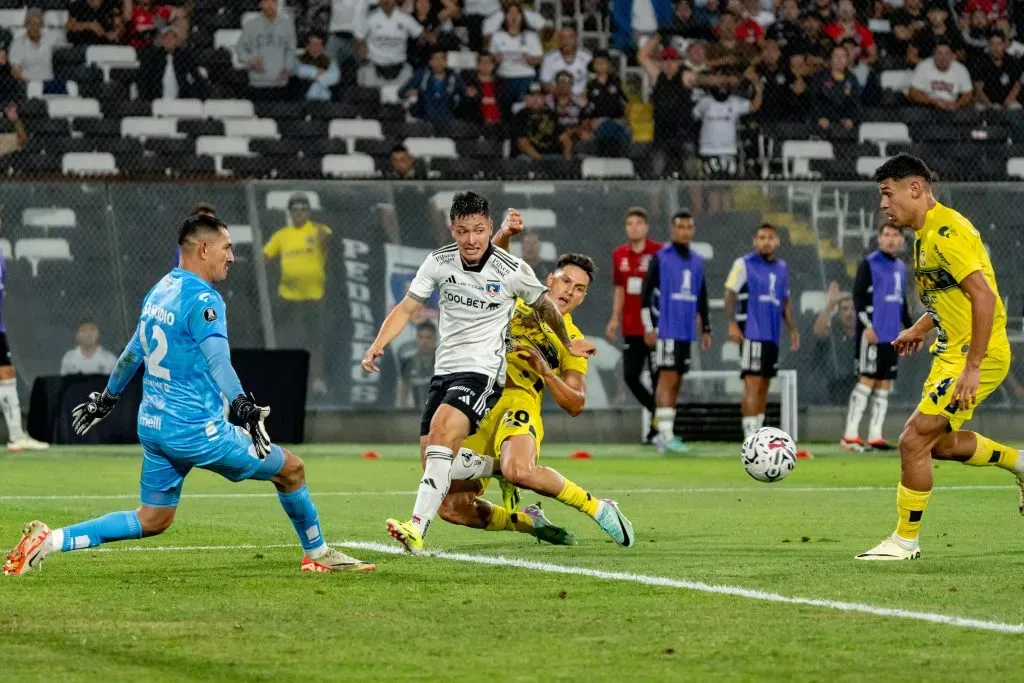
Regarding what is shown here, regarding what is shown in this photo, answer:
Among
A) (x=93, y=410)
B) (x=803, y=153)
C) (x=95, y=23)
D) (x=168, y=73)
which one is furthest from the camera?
(x=803, y=153)

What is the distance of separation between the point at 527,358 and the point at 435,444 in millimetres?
958

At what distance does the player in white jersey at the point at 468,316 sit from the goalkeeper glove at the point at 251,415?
1.54 m

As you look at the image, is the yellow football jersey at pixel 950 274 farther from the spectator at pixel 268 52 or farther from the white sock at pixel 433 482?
the spectator at pixel 268 52

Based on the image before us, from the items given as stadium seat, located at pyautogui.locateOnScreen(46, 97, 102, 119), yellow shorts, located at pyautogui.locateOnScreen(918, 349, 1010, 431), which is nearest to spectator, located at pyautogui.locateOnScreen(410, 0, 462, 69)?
stadium seat, located at pyautogui.locateOnScreen(46, 97, 102, 119)

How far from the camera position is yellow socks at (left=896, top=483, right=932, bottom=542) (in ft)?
28.6

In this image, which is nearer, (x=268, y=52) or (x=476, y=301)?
(x=476, y=301)

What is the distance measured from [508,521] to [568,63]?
47.7 ft

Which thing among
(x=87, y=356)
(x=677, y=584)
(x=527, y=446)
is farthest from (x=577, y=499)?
(x=87, y=356)

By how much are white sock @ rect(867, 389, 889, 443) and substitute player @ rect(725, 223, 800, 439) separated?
119 centimetres

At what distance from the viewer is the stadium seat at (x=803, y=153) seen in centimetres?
2286

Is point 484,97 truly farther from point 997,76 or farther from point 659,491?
point 659,491

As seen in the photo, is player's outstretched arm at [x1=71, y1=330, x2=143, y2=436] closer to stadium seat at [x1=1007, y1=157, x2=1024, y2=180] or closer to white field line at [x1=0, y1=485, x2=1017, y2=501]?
white field line at [x1=0, y1=485, x2=1017, y2=501]

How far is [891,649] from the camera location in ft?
19.8

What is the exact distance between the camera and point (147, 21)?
23094mm
